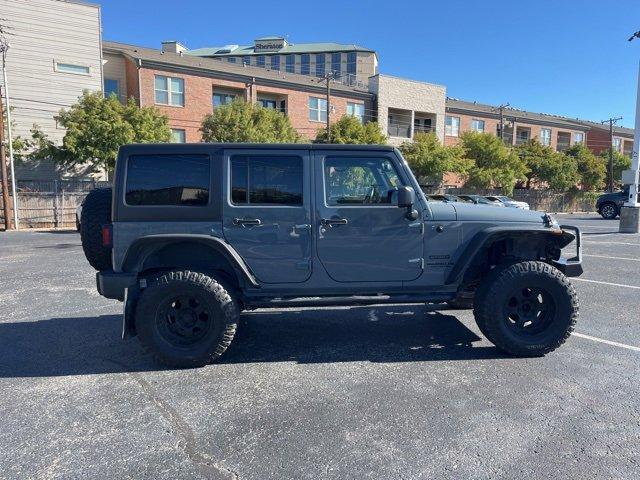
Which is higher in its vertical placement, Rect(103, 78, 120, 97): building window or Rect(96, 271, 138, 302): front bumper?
Rect(103, 78, 120, 97): building window

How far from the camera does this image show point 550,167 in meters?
37.4

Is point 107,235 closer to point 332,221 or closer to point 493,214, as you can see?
point 332,221

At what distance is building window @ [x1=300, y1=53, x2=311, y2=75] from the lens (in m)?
92.7

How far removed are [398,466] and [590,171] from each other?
1848 inches

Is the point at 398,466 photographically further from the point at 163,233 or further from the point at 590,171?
the point at 590,171

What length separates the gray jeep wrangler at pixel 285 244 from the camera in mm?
3951

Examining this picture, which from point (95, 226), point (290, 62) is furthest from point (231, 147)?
point (290, 62)

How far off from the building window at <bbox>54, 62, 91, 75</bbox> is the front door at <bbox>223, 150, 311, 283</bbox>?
24408 mm

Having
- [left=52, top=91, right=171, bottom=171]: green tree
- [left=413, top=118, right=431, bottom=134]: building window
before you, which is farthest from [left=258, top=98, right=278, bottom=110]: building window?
[left=413, top=118, right=431, bottom=134]: building window

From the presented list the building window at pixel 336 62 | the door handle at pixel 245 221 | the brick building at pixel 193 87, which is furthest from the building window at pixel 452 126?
the building window at pixel 336 62

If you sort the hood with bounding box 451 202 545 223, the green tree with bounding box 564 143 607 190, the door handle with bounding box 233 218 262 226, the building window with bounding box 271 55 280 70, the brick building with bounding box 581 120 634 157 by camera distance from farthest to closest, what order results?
the building window with bounding box 271 55 280 70 < the brick building with bounding box 581 120 634 157 < the green tree with bounding box 564 143 607 190 < the hood with bounding box 451 202 545 223 < the door handle with bounding box 233 218 262 226

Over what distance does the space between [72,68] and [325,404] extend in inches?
1040

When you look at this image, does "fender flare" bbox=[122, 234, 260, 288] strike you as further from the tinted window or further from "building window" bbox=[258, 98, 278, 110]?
"building window" bbox=[258, 98, 278, 110]

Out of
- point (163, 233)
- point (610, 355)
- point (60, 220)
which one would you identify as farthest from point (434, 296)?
point (60, 220)
